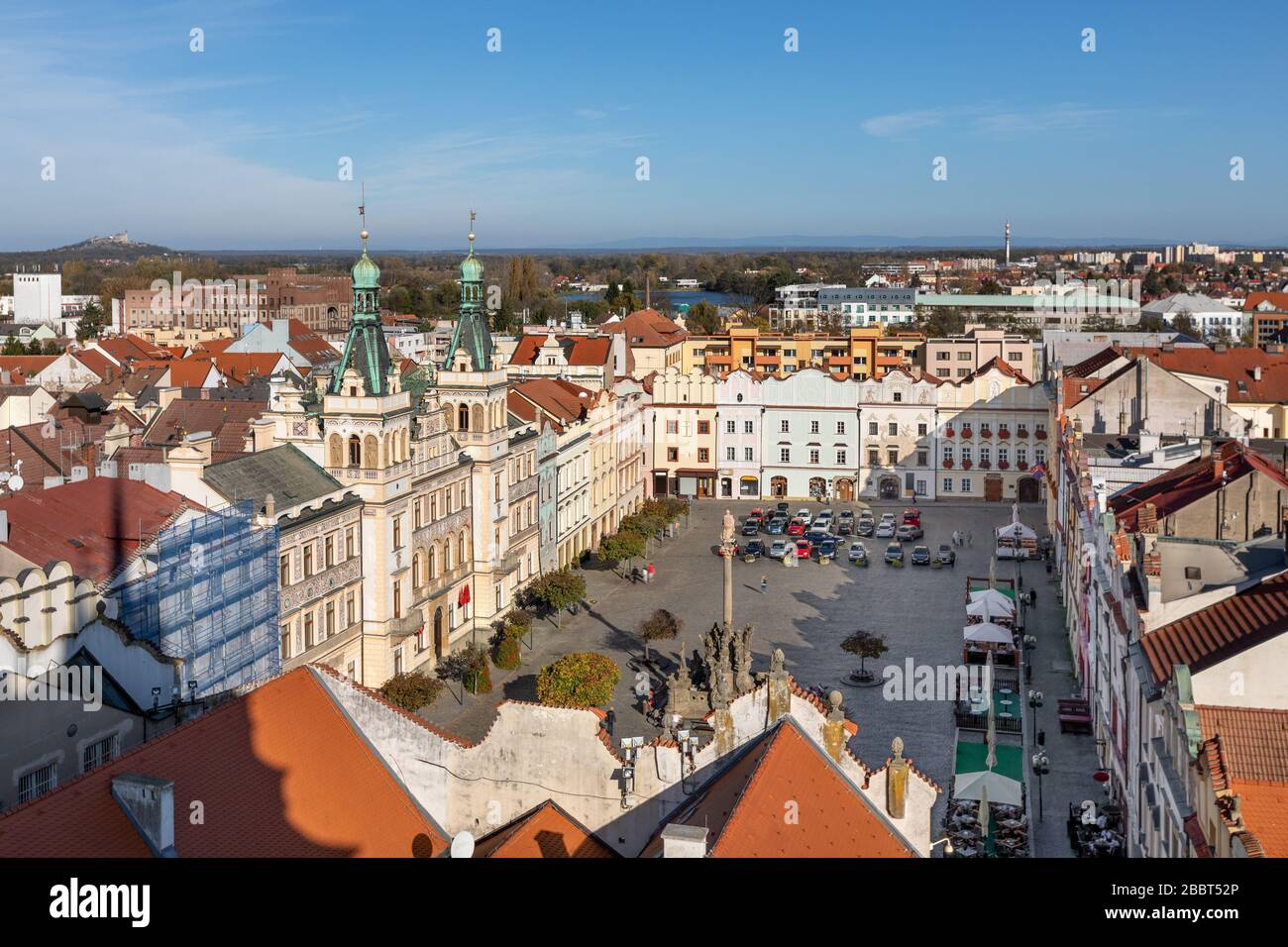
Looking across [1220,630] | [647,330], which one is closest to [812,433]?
[647,330]

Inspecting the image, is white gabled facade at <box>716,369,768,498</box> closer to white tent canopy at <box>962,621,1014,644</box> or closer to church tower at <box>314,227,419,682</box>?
white tent canopy at <box>962,621,1014,644</box>

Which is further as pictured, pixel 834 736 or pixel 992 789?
pixel 992 789

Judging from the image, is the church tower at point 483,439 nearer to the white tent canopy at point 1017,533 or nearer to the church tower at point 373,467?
the church tower at point 373,467

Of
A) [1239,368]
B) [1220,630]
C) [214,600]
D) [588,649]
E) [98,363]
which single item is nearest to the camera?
[1220,630]

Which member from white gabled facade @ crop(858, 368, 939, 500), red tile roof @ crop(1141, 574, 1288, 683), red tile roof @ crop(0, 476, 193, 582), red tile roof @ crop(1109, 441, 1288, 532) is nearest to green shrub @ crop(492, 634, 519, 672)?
red tile roof @ crop(0, 476, 193, 582)

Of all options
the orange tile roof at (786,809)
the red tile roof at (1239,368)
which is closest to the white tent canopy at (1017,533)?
the red tile roof at (1239,368)

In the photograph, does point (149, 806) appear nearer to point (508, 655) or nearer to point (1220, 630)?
point (1220, 630)
